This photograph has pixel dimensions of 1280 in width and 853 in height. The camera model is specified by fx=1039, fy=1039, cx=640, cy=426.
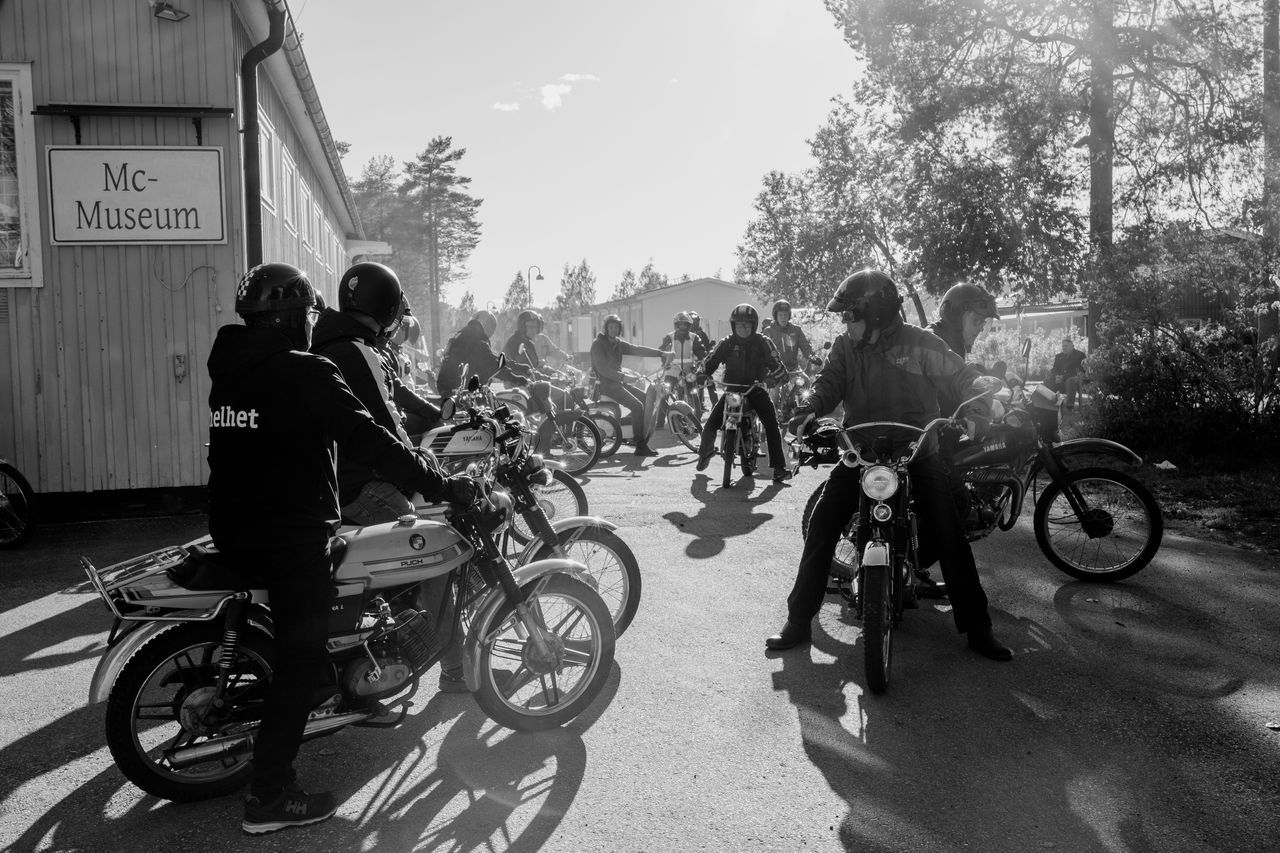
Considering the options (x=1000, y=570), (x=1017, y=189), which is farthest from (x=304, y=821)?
(x=1017, y=189)

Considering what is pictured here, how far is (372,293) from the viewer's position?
480 cm

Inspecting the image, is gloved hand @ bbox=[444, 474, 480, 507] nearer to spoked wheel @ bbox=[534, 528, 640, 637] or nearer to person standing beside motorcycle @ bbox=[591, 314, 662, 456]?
spoked wheel @ bbox=[534, 528, 640, 637]

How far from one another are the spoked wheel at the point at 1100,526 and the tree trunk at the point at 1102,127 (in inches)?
604

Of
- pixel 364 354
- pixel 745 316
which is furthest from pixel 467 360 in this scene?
pixel 364 354

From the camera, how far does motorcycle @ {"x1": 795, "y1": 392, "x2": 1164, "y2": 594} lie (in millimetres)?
6086

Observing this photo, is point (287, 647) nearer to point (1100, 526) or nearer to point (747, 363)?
point (1100, 526)

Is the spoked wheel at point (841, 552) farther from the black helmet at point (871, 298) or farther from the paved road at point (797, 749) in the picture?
the black helmet at point (871, 298)

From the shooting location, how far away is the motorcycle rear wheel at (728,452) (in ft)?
36.2

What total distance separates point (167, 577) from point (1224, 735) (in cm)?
399

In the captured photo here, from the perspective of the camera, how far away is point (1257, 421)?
1141 centimetres

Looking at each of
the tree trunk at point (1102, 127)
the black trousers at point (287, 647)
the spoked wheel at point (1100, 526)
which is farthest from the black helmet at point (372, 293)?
the tree trunk at point (1102, 127)

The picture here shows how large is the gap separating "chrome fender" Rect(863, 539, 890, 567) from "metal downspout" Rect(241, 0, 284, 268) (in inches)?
279

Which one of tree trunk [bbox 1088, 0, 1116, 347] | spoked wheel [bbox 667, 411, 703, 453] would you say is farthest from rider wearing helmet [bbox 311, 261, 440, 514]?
tree trunk [bbox 1088, 0, 1116, 347]

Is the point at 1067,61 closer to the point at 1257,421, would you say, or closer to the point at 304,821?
the point at 1257,421
